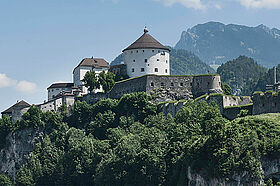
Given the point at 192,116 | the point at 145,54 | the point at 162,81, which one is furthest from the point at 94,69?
the point at 192,116

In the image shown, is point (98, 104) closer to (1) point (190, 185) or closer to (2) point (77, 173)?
(2) point (77, 173)

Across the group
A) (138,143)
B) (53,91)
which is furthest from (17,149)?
(138,143)

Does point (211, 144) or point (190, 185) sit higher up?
point (211, 144)

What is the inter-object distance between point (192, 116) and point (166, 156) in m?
7.72

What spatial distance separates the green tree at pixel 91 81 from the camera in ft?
346

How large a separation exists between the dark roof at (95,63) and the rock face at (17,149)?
17363mm

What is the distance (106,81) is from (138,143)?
2879 cm

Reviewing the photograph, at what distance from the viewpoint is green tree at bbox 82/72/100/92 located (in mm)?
105562

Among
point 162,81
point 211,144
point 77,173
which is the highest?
point 162,81

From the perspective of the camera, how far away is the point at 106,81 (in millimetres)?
104875

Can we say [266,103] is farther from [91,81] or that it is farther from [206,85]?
[91,81]

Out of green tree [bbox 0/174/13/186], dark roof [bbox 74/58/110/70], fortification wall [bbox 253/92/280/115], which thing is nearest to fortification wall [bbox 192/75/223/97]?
fortification wall [bbox 253/92/280/115]

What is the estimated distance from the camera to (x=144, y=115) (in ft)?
307

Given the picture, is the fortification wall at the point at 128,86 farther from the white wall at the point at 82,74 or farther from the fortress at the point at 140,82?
the white wall at the point at 82,74
